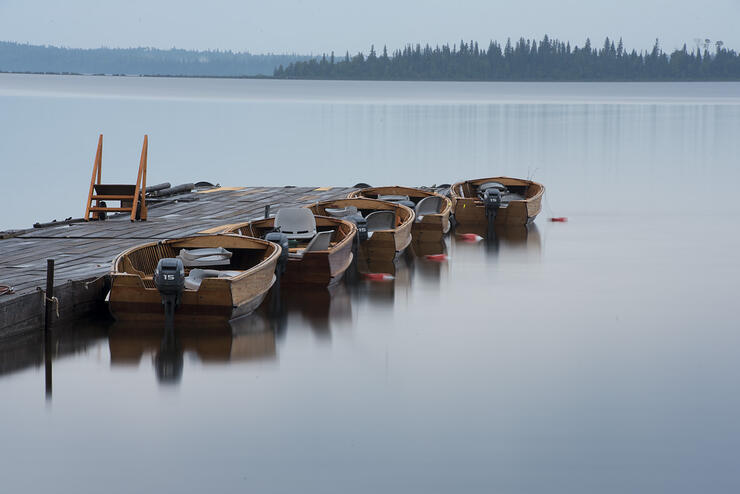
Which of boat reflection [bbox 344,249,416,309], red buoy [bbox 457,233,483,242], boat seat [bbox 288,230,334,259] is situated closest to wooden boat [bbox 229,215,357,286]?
boat seat [bbox 288,230,334,259]

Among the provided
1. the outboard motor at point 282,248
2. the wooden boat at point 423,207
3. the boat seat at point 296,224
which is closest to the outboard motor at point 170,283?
the outboard motor at point 282,248

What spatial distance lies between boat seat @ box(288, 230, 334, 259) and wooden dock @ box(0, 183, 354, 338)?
2444mm

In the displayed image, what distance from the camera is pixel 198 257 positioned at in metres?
13.4

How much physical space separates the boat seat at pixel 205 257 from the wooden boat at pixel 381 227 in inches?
138

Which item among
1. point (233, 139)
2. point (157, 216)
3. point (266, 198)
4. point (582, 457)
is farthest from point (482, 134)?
point (582, 457)

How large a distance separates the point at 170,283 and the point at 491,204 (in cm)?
1055

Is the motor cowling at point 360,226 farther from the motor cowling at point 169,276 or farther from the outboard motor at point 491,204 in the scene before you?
the outboard motor at point 491,204

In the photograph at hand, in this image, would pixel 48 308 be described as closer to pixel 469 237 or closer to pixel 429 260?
pixel 429 260

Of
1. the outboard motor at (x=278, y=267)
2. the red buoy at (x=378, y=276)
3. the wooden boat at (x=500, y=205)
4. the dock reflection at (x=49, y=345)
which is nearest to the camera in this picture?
the dock reflection at (x=49, y=345)

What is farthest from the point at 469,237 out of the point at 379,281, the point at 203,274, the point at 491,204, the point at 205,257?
the point at 203,274

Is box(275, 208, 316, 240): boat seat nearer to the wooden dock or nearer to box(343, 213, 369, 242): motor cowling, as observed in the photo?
box(343, 213, 369, 242): motor cowling

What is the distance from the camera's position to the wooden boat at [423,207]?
19281 mm

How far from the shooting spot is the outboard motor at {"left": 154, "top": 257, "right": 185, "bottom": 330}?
38.1 feet

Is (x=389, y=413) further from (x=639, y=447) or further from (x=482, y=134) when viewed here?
(x=482, y=134)
